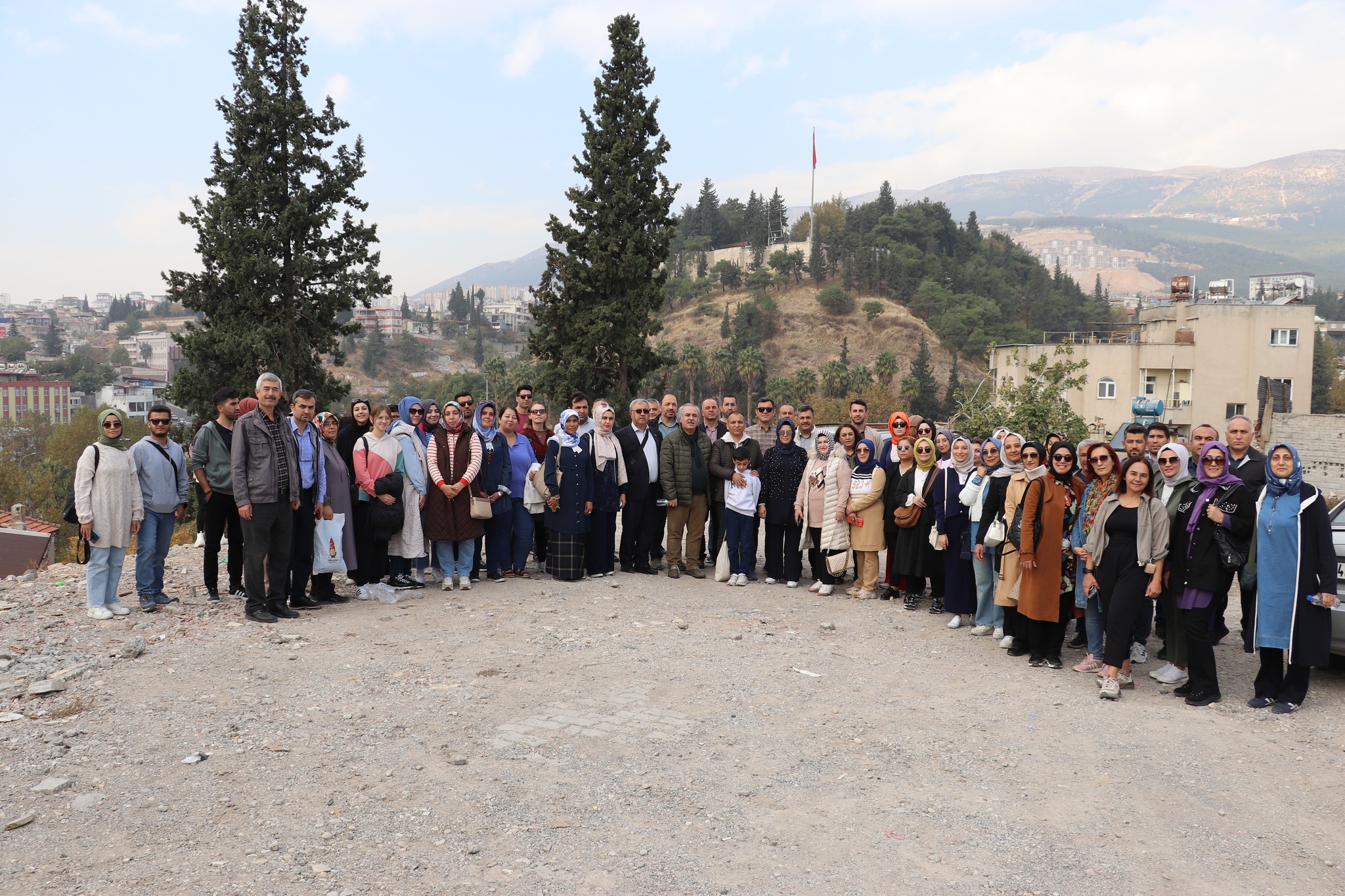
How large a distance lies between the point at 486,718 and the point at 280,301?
22186mm

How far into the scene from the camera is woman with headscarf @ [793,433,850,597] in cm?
869

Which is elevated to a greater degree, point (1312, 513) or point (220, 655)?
point (1312, 513)

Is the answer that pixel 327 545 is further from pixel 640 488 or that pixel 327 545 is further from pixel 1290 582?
pixel 1290 582

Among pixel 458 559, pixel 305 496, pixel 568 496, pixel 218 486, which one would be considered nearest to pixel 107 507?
pixel 218 486

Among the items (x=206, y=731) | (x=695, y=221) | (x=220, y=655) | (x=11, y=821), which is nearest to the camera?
(x=11, y=821)

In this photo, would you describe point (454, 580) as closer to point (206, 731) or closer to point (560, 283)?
point (206, 731)

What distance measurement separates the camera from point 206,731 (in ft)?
15.7

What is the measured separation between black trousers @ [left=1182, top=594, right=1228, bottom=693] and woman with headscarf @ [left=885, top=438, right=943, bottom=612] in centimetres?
253

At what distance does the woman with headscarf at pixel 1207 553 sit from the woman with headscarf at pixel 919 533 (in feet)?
7.87

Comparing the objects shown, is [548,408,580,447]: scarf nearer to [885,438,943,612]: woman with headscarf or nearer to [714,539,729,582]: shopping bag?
[714,539,729,582]: shopping bag

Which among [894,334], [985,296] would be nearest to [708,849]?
[894,334]

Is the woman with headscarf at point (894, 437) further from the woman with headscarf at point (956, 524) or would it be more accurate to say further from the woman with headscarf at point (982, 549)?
the woman with headscarf at point (982, 549)

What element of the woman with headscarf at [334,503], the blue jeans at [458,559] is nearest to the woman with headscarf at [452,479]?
the blue jeans at [458,559]

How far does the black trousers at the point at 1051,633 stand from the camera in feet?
21.3
